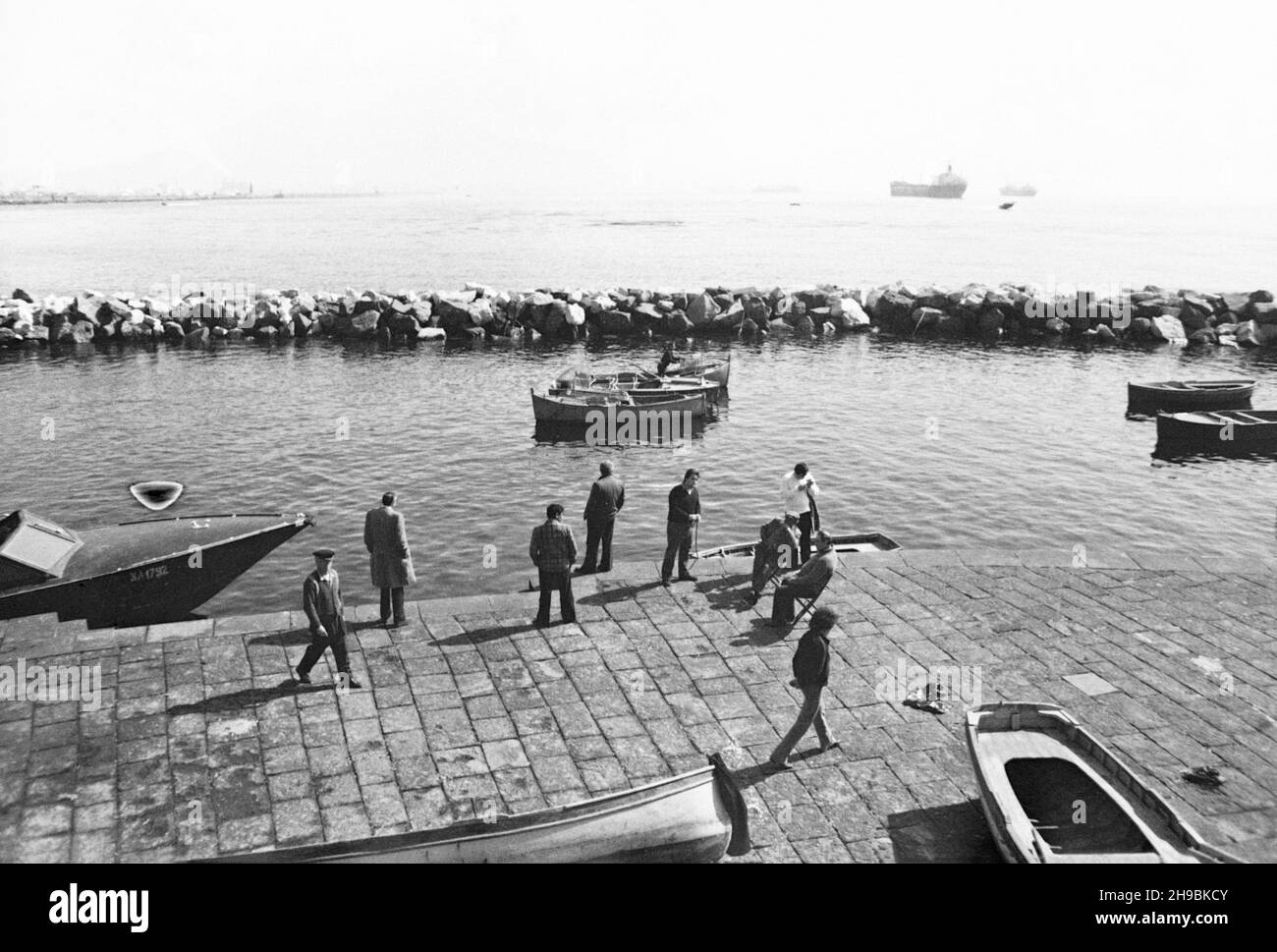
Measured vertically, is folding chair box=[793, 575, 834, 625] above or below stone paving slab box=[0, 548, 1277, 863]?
above

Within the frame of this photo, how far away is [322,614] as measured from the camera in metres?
11.0

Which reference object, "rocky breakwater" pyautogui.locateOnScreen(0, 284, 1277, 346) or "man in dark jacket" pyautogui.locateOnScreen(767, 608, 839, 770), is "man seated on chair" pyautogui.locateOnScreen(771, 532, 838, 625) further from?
"rocky breakwater" pyautogui.locateOnScreen(0, 284, 1277, 346)

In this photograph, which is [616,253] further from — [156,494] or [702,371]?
[156,494]

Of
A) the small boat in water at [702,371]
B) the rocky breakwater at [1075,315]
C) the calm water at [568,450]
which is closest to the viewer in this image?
the calm water at [568,450]

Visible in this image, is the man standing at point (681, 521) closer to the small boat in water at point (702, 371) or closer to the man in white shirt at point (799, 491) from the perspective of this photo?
the man in white shirt at point (799, 491)

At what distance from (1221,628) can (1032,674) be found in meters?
3.47

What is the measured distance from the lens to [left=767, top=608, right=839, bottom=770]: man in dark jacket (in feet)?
31.2

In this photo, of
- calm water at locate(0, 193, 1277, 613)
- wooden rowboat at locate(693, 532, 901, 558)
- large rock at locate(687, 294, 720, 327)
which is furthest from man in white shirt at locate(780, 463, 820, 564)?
large rock at locate(687, 294, 720, 327)

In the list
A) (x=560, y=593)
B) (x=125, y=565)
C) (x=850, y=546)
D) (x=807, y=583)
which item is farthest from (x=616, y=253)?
(x=807, y=583)

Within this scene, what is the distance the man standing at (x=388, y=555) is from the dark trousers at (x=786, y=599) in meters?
4.88

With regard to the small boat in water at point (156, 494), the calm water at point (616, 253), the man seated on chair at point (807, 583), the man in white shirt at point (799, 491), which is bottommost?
the small boat in water at point (156, 494)

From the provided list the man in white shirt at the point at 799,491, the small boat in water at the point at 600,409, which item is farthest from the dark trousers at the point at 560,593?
the small boat in water at the point at 600,409

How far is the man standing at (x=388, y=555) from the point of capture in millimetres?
12750
